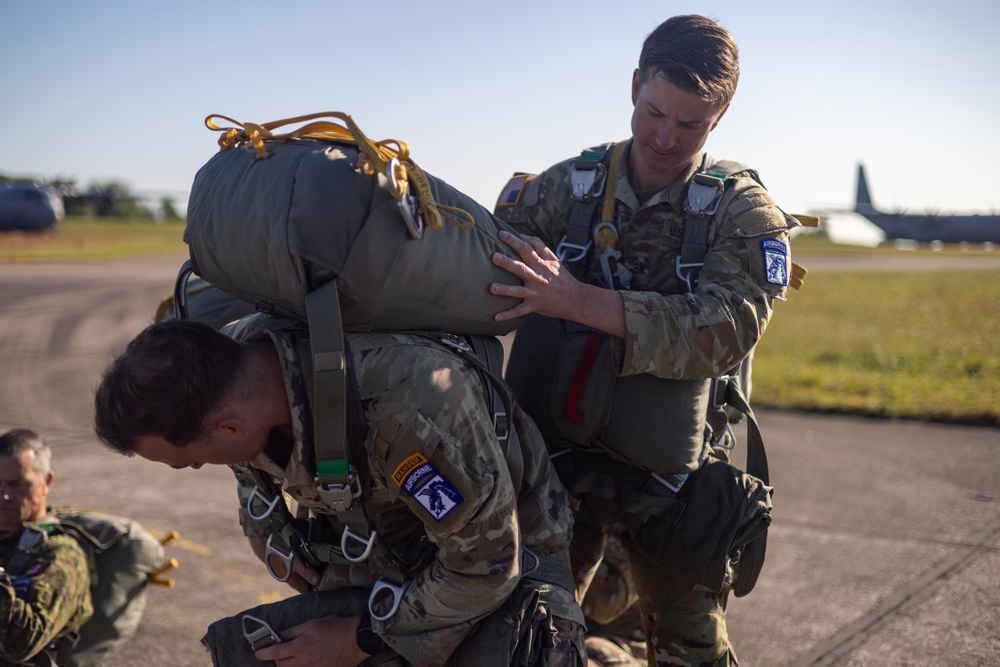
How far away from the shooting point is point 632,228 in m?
2.71

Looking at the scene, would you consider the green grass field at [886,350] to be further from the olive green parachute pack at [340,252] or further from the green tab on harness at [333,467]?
the green tab on harness at [333,467]

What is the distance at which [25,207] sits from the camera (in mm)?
32281

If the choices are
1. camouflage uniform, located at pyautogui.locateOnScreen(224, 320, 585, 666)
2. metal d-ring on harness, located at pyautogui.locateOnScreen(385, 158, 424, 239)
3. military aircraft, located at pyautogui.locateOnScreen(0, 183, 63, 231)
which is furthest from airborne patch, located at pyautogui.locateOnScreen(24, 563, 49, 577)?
military aircraft, located at pyautogui.locateOnScreen(0, 183, 63, 231)

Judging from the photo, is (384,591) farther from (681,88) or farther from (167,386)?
(681,88)

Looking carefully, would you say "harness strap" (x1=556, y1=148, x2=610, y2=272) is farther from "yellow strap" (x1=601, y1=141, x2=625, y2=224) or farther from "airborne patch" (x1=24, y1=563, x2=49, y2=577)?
"airborne patch" (x1=24, y1=563, x2=49, y2=577)

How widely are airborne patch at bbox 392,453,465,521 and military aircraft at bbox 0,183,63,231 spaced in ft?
115

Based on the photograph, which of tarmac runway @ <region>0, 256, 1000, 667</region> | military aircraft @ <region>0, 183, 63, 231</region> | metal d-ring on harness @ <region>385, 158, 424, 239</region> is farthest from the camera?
military aircraft @ <region>0, 183, 63, 231</region>

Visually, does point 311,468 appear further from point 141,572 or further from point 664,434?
point 141,572

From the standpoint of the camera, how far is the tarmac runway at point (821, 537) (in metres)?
3.72

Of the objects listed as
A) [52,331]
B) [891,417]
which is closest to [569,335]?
[891,417]

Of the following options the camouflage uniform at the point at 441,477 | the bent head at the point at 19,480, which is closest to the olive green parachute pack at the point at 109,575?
the bent head at the point at 19,480

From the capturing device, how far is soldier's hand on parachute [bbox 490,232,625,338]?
2234 millimetres

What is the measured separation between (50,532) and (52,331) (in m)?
9.55

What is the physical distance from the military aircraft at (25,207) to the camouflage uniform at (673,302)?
1351 inches
